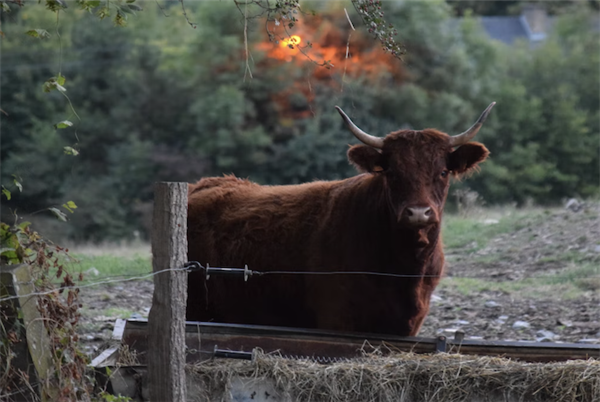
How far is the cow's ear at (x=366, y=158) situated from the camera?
6.50 m

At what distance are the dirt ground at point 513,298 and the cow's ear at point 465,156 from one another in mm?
2198

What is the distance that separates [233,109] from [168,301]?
977 inches

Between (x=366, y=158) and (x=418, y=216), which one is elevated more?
(x=366, y=158)

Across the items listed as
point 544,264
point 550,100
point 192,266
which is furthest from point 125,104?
point 192,266

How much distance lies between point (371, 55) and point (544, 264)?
1903 centimetres

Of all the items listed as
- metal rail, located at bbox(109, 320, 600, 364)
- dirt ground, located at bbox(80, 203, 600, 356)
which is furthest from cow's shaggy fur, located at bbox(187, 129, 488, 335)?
dirt ground, located at bbox(80, 203, 600, 356)

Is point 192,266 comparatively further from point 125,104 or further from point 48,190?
point 125,104

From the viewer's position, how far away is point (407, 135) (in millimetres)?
6379

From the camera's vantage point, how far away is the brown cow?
6289 millimetres

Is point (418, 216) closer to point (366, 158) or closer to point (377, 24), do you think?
point (366, 158)

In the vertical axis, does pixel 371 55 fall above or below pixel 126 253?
above

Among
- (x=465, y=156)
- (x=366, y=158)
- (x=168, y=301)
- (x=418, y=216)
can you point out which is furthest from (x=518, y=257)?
(x=168, y=301)

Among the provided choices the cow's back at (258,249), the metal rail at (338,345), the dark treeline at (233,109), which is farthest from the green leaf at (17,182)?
the dark treeline at (233,109)

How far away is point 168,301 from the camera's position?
4258 millimetres
